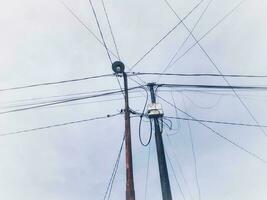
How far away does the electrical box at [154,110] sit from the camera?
47.9 feet

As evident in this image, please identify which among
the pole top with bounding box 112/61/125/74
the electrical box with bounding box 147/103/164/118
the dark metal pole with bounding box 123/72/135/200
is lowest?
the dark metal pole with bounding box 123/72/135/200

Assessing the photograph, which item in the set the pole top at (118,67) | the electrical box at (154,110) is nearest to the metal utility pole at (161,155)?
the electrical box at (154,110)

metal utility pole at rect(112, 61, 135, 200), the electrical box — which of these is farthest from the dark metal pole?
the electrical box

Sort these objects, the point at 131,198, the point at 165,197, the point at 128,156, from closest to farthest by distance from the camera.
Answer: the point at 131,198 < the point at 128,156 < the point at 165,197

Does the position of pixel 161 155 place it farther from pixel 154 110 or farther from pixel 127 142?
pixel 127 142

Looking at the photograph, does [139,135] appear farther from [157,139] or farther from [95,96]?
[95,96]

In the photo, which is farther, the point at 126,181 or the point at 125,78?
the point at 125,78

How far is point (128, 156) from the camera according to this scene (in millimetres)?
12570

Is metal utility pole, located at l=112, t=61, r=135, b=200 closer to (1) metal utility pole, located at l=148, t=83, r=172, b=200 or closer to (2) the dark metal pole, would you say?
(2) the dark metal pole

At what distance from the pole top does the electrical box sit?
5.51 feet

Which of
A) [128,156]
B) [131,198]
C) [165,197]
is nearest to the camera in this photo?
[131,198]

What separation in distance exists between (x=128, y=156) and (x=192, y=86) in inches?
148

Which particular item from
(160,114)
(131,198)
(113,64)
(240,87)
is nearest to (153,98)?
(160,114)

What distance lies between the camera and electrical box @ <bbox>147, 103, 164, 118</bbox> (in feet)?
47.9
